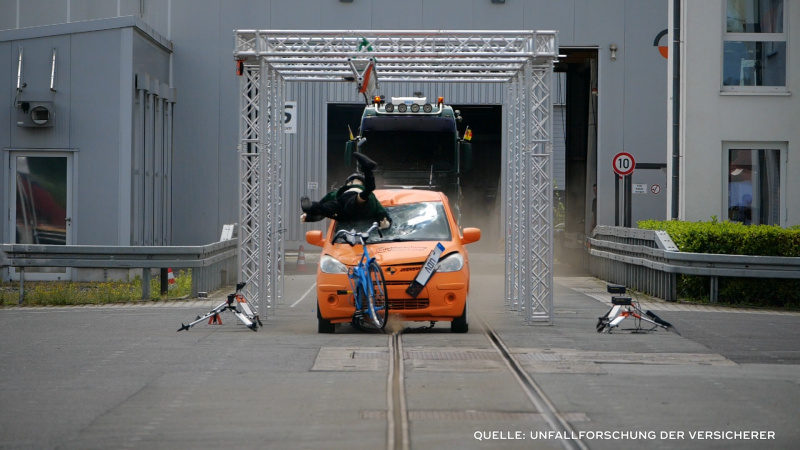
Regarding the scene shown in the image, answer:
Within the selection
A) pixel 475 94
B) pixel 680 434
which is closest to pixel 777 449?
pixel 680 434

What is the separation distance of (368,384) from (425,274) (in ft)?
11.1

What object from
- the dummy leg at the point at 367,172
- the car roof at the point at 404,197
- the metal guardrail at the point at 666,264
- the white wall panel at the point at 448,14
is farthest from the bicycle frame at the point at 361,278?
the white wall panel at the point at 448,14

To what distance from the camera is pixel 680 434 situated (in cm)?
615

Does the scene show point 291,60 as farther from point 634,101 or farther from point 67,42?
point 634,101

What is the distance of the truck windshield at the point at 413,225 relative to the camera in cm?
1207

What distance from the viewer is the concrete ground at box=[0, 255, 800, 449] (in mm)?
6148

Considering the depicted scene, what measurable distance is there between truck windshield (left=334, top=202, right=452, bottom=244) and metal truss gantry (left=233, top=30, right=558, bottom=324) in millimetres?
1402

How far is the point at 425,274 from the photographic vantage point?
36.6 ft

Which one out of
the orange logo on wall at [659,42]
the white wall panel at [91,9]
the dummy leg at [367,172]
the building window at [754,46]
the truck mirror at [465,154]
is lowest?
the dummy leg at [367,172]

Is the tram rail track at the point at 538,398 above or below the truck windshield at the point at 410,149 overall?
below

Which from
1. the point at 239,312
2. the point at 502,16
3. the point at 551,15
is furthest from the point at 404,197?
the point at 551,15

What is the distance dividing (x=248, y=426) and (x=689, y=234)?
38.0 ft

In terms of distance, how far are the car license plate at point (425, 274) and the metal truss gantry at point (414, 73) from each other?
6.50ft

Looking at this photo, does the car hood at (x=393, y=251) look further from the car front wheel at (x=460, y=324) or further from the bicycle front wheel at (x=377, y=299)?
the car front wheel at (x=460, y=324)
